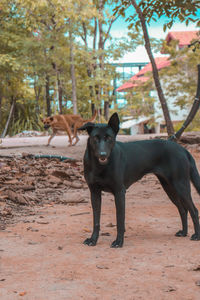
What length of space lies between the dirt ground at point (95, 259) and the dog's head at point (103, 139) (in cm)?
80

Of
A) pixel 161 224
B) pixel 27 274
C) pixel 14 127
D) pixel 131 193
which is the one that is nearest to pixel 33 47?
pixel 14 127

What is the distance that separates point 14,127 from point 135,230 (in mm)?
21481

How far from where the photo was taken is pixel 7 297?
2.47 meters

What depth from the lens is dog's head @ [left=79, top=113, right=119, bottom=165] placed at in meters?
3.42

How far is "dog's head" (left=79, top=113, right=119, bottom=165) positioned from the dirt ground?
80 centimetres

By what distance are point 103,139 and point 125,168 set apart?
0.48 meters

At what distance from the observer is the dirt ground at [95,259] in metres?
2.55

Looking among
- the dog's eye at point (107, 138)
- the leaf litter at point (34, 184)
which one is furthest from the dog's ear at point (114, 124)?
the leaf litter at point (34, 184)

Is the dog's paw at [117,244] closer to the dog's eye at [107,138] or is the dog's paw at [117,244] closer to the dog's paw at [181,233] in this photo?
the dog's paw at [181,233]

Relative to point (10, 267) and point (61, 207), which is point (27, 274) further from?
point (61, 207)

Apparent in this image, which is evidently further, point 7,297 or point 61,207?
point 61,207

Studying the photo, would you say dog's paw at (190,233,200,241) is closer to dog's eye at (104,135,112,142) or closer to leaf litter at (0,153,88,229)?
dog's eye at (104,135,112,142)

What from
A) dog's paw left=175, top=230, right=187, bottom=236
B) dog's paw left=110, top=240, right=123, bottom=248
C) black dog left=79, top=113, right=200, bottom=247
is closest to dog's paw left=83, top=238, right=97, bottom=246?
black dog left=79, top=113, right=200, bottom=247

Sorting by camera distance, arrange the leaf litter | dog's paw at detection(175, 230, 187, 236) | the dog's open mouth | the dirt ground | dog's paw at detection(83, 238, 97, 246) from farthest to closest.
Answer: the leaf litter < dog's paw at detection(175, 230, 187, 236) < dog's paw at detection(83, 238, 97, 246) < the dog's open mouth < the dirt ground
